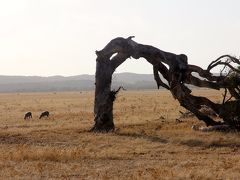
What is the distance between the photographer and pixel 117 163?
17.8 m

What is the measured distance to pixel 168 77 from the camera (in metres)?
27.6

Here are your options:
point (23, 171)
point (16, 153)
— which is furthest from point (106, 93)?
point (23, 171)

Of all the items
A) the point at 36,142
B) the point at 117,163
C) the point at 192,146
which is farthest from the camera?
the point at 36,142

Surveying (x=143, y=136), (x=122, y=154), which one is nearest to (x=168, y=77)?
(x=143, y=136)

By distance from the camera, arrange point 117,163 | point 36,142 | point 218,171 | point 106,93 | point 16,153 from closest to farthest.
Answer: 1. point 218,171
2. point 117,163
3. point 16,153
4. point 36,142
5. point 106,93

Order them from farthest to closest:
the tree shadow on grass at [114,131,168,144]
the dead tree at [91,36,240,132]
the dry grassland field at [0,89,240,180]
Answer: the dead tree at [91,36,240,132] → the tree shadow on grass at [114,131,168,144] → the dry grassland field at [0,89,240,180]

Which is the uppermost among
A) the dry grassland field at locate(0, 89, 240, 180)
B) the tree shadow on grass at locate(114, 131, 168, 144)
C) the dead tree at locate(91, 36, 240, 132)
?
the dead tree at locate(91, 36, 240, 132)

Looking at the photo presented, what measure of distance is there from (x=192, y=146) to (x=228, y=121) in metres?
4.91

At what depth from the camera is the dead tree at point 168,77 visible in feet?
87.4

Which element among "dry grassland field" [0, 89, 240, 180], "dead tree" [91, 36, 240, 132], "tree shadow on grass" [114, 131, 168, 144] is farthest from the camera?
"dead tree" [91, 36, 240, 132]

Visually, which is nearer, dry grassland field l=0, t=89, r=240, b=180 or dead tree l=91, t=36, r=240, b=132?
dry grassland field l=0, t=89, r=240, b=180

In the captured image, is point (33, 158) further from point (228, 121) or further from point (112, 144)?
point (228, 121)

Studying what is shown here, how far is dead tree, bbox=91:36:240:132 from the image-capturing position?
26.6m

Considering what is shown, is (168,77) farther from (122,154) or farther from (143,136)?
(122,154)
